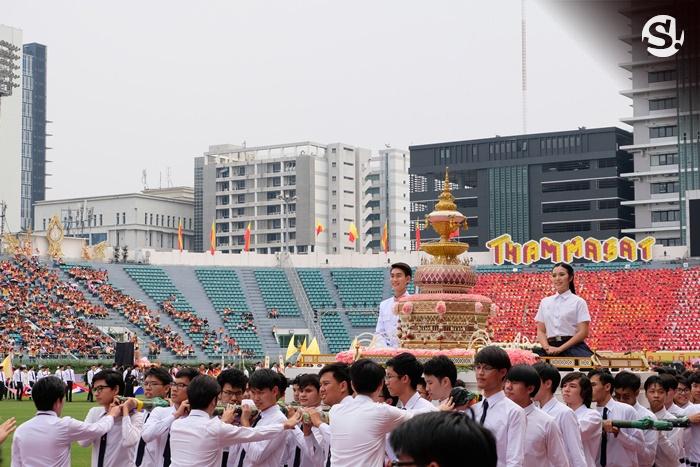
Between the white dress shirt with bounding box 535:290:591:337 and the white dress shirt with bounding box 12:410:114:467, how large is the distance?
5.47m

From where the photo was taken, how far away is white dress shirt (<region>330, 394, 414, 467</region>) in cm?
752

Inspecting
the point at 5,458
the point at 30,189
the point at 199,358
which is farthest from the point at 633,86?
the point at 30,189

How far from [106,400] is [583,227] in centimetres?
8603

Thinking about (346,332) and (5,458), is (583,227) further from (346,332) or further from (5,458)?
(5,458)

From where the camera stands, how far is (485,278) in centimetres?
6550

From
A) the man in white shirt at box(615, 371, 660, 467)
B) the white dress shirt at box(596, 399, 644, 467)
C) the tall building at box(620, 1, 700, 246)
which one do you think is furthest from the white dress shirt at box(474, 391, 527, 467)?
the tall building at box(620, 1, 700, 246)

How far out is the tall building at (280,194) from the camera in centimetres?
11806

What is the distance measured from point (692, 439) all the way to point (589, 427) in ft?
6.31

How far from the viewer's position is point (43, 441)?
875cm

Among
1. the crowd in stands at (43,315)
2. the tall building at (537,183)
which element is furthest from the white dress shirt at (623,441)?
the tall building at (537,183)

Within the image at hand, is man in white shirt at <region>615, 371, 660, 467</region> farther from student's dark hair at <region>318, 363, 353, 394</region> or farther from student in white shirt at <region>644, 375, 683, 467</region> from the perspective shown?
student's dark hair at <region>318, 363, 353, 394</region>

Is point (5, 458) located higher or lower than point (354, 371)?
lower

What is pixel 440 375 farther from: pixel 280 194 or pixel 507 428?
pixel 280 194

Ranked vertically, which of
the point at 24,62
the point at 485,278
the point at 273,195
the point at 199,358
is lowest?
A: the point at 199,358
